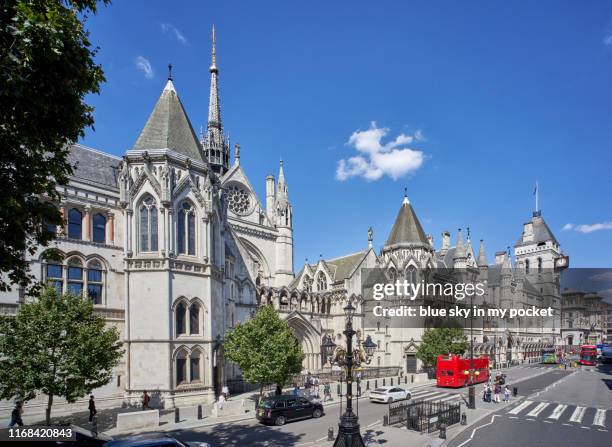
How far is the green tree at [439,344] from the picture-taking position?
42.5 meters

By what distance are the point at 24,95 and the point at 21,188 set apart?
205 cm

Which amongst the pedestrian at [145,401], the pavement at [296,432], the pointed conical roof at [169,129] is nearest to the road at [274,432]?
the pavement at [296,432]

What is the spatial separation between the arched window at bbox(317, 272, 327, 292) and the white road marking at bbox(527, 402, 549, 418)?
86.1ft

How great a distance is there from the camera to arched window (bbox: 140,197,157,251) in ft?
87.7

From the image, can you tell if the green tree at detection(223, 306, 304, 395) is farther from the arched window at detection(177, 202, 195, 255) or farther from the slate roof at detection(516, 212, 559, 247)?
the slate roof at detection(516, 212, 559, 247)

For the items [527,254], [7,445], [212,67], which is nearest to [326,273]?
[212,67]

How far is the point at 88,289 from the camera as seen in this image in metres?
26.0

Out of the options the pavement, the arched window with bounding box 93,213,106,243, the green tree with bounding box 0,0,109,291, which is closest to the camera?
the green tree with bounding box 0,0,109,291

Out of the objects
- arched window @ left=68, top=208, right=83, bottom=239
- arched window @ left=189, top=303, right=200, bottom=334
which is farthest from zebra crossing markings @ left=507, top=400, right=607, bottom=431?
arched window @ left=68, top=208, right=83, bottom=239

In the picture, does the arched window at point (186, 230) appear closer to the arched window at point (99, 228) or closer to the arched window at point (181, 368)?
the arched window at point (99, 228)

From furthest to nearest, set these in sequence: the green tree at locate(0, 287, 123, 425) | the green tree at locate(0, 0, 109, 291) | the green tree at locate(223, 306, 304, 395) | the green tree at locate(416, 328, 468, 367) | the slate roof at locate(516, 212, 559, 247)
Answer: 1. the slate roof at locate(516, 212, 559, 247)
2. the green tree at locate(416, 328, 468, 367)
3. the green tree at locate(223, 306, 304, 395)
4. the green tree at locate(0, 287, 123, 425)
5. the green tree at locate(0, 0, 109, 291)

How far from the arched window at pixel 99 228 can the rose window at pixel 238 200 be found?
1949 centimetres

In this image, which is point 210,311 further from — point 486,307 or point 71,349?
point 486,307

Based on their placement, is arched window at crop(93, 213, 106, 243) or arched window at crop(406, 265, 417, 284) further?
arched window at crop(406, 265, 417, 284)
